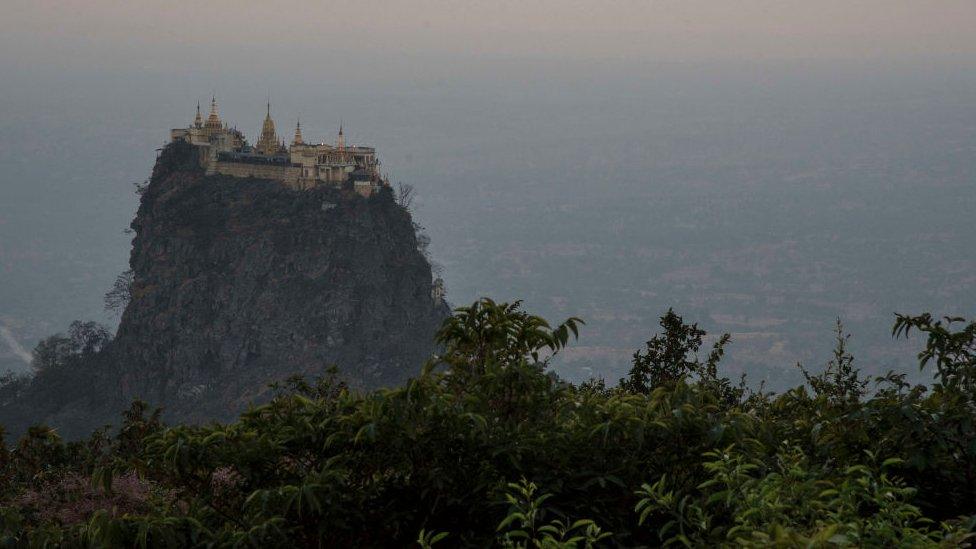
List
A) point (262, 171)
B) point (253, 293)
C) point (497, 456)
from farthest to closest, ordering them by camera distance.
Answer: point (253, 293), point (262, 171), point (497, 456)

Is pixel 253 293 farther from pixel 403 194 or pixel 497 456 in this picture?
pixel 497 456

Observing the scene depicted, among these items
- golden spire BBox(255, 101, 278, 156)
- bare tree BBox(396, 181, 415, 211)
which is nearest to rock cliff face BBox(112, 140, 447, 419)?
bare tree BBox(396, 181, 415, 211)

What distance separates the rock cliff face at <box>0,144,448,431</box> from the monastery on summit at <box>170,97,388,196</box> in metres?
1.06

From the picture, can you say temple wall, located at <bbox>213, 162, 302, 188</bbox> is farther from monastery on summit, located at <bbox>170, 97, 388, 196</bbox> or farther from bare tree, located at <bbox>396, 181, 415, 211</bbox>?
bare tree, located at <bbox>396, 181, 415, 211</bbox>

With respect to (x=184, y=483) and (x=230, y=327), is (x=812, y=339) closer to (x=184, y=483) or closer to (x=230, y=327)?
(x=230, y=327)

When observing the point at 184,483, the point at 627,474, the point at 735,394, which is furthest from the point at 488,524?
the point at 735,394

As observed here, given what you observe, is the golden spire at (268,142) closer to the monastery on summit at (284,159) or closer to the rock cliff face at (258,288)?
the monastery on summit at (284,159)

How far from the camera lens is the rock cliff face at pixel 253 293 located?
96.1 meters

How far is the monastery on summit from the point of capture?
9331cm

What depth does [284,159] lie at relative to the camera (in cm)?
9638

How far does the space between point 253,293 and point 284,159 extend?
12263 mm

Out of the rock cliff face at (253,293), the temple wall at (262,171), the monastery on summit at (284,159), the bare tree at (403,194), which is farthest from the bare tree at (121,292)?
the bare tree at (403,194)

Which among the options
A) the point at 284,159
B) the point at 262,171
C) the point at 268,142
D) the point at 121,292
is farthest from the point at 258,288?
the point at 121,292

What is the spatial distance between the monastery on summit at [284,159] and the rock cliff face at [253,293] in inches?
41.6
